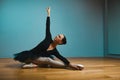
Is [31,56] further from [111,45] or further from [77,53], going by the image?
[111,45]

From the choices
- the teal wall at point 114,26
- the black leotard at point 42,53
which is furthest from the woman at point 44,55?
the teal wall at point 114,26

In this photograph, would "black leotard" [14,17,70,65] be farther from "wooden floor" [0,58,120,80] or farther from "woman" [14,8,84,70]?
"wooden floor" [0,58,120,80]

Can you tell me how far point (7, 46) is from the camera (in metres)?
4.89

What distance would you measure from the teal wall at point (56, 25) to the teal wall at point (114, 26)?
7.1 inches

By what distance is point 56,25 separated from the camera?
503 cm

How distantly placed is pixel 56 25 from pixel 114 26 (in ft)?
3.60

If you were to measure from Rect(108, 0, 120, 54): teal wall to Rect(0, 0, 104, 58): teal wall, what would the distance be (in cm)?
18

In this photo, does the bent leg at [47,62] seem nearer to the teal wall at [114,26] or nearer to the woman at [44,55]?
the woman at [44,55]

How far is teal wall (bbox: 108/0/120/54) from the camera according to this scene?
A: 4953mm

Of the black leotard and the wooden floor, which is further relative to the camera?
the black leotard

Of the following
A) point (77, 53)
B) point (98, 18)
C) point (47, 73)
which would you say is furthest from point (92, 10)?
point (47, 73)

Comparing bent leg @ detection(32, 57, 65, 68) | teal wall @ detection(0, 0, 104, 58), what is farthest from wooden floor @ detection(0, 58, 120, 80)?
teal wall @ detection(0, 0, 104, 58)

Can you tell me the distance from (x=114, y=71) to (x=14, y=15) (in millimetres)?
2251

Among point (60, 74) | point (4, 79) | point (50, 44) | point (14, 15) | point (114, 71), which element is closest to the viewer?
point (4, 79)
